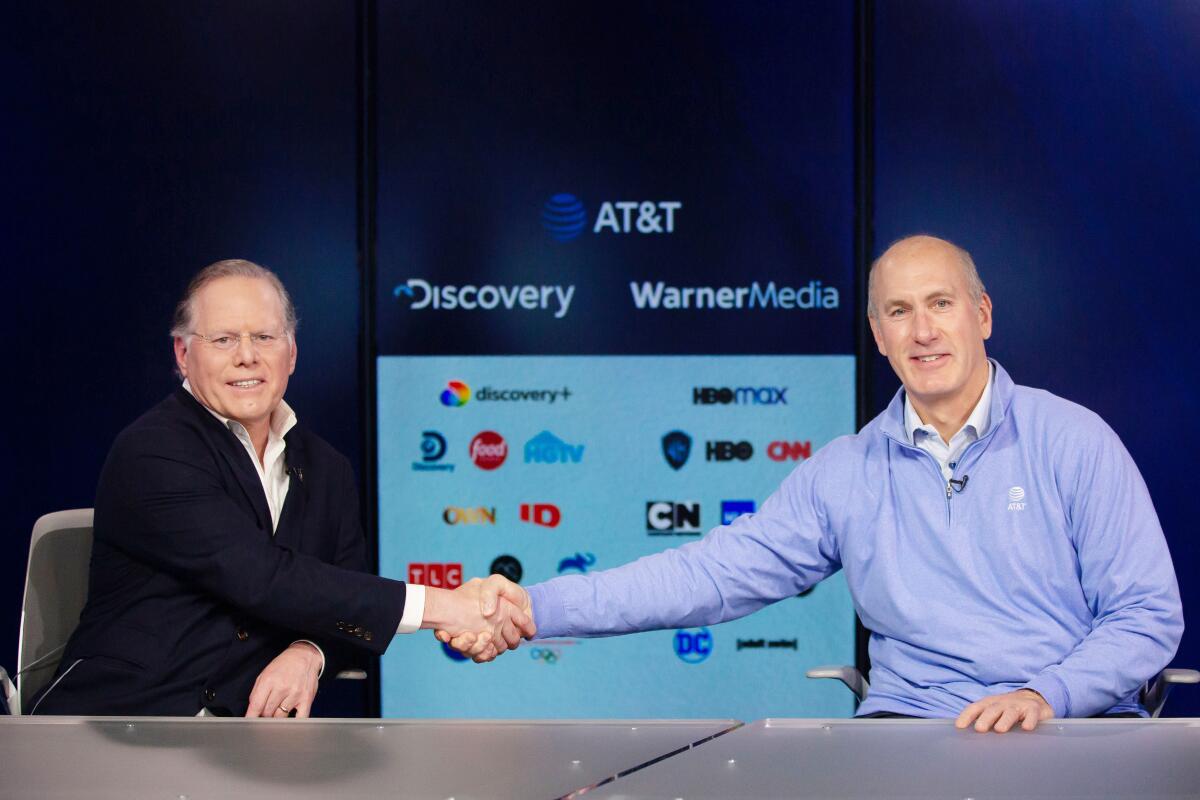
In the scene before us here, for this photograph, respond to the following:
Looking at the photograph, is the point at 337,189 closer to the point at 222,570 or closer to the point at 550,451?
the point at 550,451

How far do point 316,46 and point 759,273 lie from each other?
1.61 metres

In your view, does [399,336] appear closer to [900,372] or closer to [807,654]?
[807,654]

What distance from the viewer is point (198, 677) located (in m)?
2.42

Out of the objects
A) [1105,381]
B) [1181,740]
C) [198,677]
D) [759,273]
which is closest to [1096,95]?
[1105,381]

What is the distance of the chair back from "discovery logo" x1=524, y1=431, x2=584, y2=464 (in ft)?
5.24

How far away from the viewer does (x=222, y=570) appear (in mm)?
2359

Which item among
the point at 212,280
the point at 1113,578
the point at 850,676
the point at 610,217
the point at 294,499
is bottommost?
the point at 850,676

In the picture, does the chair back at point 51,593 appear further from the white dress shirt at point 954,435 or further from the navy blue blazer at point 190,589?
the white dress shirt at point 954,435

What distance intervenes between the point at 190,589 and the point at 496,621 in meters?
0.61

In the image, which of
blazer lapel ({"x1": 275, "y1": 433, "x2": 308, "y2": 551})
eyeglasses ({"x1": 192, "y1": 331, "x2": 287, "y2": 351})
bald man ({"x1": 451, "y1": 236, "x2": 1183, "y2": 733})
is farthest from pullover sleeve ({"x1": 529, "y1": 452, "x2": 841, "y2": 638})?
eyeglasses ({"x1": 192, "y1": 331, "x2": 287, "y2": 351})

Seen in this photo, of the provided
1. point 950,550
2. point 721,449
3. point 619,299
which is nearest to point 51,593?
point 950,550

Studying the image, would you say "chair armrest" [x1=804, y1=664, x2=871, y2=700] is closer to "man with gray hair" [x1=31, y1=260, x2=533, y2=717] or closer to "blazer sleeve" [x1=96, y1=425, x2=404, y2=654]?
"man with gray hair" [x1=31, y1=260, x2=533, y2=717]

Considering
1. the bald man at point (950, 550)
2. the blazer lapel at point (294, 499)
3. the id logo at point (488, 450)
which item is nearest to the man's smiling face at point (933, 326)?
the bald man at point (950, 550)

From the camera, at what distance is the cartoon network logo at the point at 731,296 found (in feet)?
13.3
